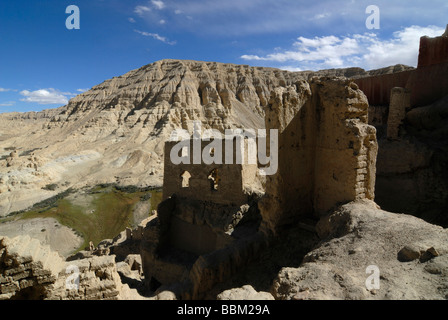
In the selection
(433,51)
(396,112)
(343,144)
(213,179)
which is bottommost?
(213,179)

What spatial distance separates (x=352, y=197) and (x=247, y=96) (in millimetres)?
57059

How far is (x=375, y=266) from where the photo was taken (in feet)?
13.6

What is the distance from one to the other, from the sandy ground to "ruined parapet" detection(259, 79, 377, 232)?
54.0 ft

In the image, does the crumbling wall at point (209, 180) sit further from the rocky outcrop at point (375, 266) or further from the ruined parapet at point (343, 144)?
the rocky outcrop at point (375, 266)

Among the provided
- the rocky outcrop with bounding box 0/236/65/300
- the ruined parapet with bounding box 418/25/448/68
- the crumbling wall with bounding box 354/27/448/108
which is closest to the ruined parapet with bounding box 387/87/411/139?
the crumbling wall with bounding box 354/27/448/108

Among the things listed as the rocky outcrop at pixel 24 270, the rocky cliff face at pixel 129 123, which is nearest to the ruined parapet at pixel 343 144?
the rocky outcrop at pixel 24 270

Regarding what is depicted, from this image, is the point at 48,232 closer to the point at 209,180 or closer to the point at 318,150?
the point at 209,180

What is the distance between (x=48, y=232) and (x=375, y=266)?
21698 millimetres

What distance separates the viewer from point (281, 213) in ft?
23.9

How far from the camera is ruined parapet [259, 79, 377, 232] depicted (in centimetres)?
656

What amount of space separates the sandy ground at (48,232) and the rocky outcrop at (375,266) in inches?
709

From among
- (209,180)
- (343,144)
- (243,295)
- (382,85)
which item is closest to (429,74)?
(382,85)

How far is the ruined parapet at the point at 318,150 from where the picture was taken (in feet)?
21.5

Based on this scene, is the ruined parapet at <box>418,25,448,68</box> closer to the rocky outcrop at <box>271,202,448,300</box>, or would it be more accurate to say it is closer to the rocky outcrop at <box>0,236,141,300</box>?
the rocky outcrop at <box>271,202,448,300</box>
